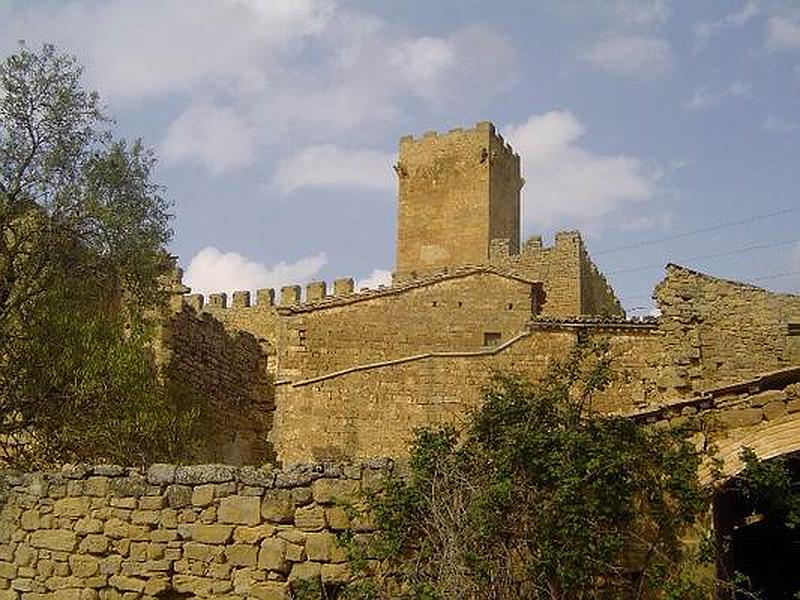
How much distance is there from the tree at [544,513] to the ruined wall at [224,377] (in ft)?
29.0

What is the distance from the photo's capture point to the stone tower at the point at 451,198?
38.1m

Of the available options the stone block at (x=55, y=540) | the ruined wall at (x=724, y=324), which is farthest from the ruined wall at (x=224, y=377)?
the ruined wall at (x=724, y=324)

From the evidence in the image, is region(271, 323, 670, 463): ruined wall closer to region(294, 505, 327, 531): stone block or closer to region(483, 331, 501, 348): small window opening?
region(483, 331, 501, 348): small window opening

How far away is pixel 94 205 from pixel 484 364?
759 centimetres

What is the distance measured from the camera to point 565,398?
8352 mm

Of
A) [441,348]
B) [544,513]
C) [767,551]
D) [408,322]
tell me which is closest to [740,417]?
[544,513]

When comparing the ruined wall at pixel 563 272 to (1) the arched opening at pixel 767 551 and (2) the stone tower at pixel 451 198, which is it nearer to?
(2) the stone tower at pixel 451 198

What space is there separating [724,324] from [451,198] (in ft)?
77.5

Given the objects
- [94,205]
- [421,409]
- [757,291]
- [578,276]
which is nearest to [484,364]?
[421,409]

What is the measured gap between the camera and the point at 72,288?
1223cm

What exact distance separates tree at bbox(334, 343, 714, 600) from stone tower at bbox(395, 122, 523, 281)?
29388 mm

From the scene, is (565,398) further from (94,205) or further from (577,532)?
(94,205)

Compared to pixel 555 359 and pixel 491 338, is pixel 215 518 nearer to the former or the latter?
pixel 555 359

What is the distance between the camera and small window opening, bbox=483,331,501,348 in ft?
70.1
